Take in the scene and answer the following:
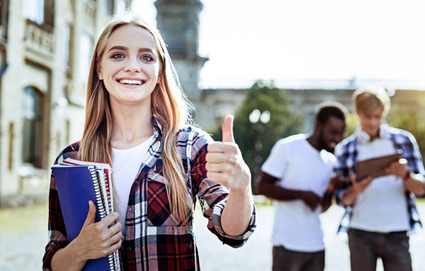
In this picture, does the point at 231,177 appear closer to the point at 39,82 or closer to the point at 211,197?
the point at 211,197

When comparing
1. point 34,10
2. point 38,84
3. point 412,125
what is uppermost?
point 34,10

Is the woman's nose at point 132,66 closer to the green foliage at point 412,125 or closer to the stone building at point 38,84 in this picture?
the stone building at point 38,84

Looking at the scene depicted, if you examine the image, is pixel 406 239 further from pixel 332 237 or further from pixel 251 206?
pixel 332 237

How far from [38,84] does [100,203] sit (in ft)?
52.6

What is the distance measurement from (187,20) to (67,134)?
987 inches

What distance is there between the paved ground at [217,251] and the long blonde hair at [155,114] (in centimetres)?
567

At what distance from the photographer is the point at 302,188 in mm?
4047

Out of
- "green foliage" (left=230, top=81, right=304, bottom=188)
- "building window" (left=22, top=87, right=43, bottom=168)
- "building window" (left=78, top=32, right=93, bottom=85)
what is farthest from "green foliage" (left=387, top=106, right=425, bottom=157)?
"building window" (left=22, top=87, right=43, bottom=168)

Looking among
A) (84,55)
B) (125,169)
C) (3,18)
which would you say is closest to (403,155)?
(125,169)

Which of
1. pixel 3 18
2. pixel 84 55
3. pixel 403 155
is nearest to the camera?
pixel 403 155

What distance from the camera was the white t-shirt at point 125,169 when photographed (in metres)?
1.95

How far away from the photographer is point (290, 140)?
4.24 meters

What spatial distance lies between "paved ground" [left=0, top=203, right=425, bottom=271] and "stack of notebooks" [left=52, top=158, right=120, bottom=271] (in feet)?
19.1

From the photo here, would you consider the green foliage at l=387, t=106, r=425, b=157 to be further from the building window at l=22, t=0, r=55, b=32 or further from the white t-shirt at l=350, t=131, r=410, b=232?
the white t-shirt at l=350, t=131, r=410, b=232
